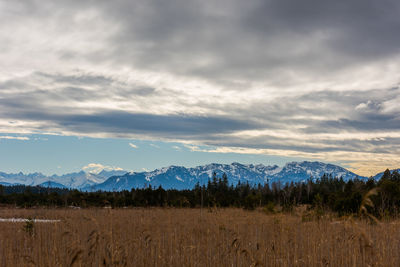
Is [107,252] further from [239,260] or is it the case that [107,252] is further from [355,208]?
[355,208]

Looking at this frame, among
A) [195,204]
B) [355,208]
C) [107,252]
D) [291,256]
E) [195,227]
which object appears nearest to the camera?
[107,252]

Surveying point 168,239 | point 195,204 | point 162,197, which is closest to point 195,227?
point 168,239

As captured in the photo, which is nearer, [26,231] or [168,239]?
[168,239]

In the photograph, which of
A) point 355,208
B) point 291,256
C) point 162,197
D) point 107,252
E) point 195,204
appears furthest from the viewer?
point 162,197

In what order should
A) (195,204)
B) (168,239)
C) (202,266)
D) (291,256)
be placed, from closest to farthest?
(202,266) → (291,256) → (168,239) → (195,204)

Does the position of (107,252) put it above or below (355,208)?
above

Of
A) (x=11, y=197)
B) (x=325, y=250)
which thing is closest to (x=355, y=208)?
(x=325, y=250)

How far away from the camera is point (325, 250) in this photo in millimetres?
8141

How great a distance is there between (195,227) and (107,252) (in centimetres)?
757

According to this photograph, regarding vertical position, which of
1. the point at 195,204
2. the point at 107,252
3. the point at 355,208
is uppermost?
the point at 107,252

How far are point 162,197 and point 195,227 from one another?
34.2 m

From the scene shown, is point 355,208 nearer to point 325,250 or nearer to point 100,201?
point 325,250

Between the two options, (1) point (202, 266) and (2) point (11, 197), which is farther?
(2) point (11, 197)

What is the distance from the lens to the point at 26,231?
12.6 m
